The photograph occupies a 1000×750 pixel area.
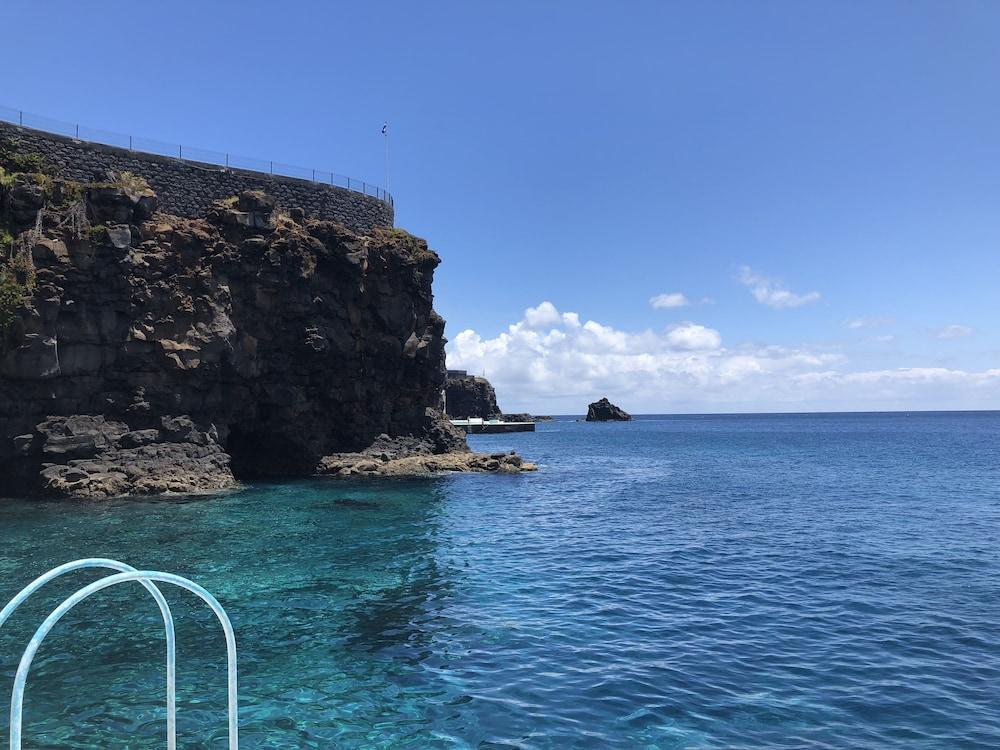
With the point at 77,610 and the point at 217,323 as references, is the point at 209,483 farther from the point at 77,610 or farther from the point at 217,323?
the point at 77,610

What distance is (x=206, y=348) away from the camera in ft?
126

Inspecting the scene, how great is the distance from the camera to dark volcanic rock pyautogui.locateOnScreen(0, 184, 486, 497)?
33.1 meters

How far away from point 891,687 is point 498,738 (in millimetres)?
7393

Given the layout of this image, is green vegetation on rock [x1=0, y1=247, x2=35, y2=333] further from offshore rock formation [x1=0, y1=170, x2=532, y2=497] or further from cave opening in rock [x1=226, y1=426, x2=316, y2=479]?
cave opening in rock [x1=226, y1=426, x2=316, y2=479]

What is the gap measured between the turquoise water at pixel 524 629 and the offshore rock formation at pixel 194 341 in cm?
509

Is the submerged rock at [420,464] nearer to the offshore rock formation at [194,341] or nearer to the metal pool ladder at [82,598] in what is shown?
the offshore rock formation at [194,341]

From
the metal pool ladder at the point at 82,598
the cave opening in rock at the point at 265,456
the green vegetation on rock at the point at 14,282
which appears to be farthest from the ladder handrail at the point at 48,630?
the cave opening in rock at the point at 265,456

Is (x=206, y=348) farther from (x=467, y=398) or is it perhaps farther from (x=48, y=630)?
(x=467, y=398)

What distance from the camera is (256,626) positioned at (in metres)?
14.9

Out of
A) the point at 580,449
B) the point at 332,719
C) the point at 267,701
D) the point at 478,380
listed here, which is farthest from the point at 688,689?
the point at 478,380

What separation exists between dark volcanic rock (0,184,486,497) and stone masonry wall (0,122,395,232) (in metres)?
1.52

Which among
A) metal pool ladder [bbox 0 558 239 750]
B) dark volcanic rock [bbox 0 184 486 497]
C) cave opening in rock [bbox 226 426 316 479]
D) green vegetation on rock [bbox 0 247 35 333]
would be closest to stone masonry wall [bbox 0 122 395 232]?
dark volcanic rock [bbox 0 184 486 497]

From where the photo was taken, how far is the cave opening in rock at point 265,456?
4531cm

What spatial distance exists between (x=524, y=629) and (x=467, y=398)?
12952 centimetres
